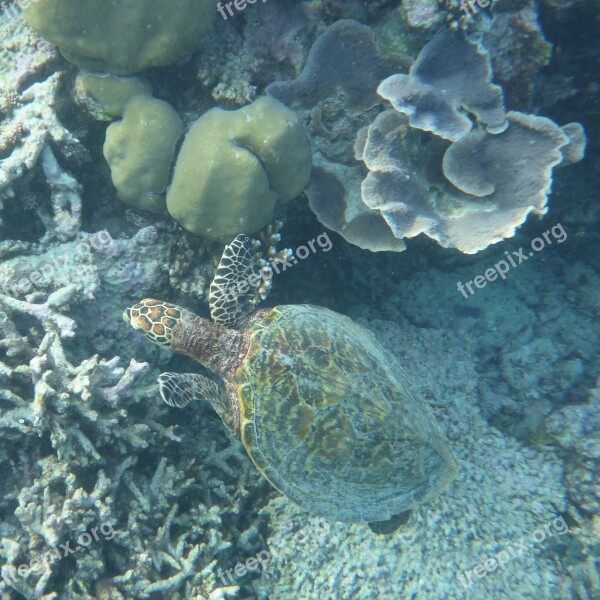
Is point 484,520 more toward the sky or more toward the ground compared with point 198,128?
more toward the ground

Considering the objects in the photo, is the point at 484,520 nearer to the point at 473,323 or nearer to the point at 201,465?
the point at 473,323

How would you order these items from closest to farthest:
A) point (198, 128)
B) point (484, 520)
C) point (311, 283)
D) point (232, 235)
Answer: point (198, 128) → point (232, 235) → point (484, 520) → point (311, 283)

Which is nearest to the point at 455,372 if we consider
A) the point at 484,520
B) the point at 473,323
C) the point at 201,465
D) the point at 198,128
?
the point at 473,323

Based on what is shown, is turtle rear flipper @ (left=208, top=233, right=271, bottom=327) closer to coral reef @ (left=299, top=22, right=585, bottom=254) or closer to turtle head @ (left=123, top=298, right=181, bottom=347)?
turtle head @ (left=123, top=298, right=181, bottom=347)

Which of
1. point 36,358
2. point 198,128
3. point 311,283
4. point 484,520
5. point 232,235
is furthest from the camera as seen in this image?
point 311,283

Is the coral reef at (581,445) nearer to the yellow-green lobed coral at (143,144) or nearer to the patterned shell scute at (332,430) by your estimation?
the patterned shell scute at (332,430)

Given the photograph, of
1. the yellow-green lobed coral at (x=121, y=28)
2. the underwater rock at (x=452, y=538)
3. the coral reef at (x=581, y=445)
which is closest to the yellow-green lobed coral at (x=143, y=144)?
the yellow-green lobed coral at (x=121, y=28)

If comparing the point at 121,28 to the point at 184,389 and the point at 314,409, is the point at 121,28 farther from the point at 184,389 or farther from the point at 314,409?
the point at 314,409

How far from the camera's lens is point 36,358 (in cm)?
291

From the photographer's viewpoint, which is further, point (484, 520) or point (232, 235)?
point (484, 520)

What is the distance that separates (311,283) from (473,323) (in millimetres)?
2369

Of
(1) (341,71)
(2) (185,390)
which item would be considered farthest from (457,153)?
(2) (185,390)

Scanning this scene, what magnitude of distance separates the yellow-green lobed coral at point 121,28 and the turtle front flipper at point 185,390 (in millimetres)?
2500

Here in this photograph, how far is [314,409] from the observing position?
317 cm
